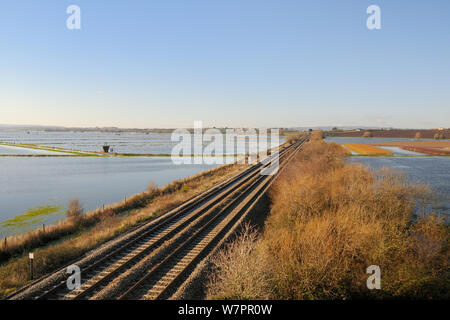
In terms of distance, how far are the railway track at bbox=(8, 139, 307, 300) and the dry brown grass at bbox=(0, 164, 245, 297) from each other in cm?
148

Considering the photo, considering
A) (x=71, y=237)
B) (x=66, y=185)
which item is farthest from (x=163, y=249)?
(x=66, y=185)

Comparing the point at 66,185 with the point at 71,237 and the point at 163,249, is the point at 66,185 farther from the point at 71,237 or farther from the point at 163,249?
the point at 163,249

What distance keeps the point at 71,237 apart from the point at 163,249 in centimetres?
881

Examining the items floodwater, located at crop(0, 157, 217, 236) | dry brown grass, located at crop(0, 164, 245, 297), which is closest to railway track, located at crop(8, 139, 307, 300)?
dry brown grass, located at crop(0, 164, 245, 297)

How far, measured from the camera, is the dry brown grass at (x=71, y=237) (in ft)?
42.7

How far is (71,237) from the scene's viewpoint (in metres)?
19.1

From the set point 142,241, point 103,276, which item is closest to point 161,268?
point 103,276

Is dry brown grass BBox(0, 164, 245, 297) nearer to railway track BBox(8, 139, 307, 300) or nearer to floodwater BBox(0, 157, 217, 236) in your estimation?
railway track BBox(8, 139, 307, 300)

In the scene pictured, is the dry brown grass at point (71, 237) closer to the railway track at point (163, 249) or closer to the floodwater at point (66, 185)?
the railway track at point (163, 249)

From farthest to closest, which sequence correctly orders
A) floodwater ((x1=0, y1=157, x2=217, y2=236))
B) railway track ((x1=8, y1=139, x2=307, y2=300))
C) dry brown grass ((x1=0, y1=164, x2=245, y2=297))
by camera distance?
1. floodwater ((x1=0, y1=157, x2=217, y2=236))
2. dry brown grass ((x1=0, y1=164, x2=245, y2=297))
3. railway track ((x1=8, y1=139, x2=307, y2=300))

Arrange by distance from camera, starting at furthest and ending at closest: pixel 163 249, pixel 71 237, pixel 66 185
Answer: pixel 66 185 < pixel 71 237 < pixel 163 249

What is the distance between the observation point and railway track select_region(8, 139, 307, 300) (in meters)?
10.8

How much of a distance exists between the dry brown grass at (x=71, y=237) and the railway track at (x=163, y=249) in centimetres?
148

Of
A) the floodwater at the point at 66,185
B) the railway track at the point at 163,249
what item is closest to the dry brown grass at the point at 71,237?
the railway track at the point at 163,249
